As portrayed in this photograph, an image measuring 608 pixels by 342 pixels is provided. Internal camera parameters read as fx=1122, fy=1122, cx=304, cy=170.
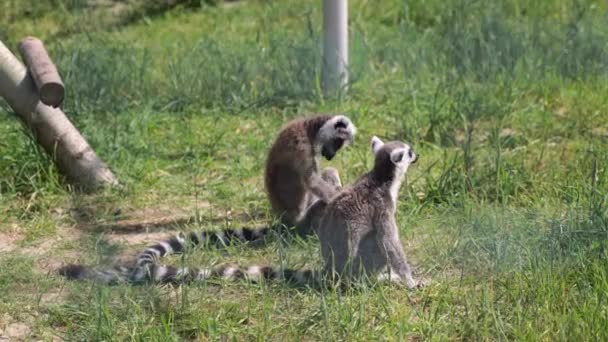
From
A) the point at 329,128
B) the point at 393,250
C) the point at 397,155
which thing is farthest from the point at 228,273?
the point at 329,128

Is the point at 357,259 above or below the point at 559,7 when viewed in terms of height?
above

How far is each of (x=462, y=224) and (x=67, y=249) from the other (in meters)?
2.03

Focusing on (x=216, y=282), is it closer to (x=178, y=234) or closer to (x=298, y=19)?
(x=178, y=234)

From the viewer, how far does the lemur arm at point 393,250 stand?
5.08 metres

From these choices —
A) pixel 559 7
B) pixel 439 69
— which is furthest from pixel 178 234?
pixel 559 7

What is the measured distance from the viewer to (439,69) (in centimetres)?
841

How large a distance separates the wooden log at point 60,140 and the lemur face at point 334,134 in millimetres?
1324

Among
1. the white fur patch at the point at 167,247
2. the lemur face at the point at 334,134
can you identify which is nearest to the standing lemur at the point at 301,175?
the lemur face at the point at 334,134

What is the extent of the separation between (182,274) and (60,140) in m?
1.89

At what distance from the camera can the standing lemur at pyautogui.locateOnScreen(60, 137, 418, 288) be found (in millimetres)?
5035

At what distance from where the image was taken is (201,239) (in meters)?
5.62

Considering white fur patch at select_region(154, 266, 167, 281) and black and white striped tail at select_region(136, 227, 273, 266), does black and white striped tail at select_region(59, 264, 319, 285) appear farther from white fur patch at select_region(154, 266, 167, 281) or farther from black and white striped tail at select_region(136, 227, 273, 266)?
black and white striped tail at select_region(136, 227, 273, 266)

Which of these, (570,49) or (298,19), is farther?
(298,19)

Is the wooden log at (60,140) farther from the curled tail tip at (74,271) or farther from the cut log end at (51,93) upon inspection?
the curled tail tip at (74,271)
